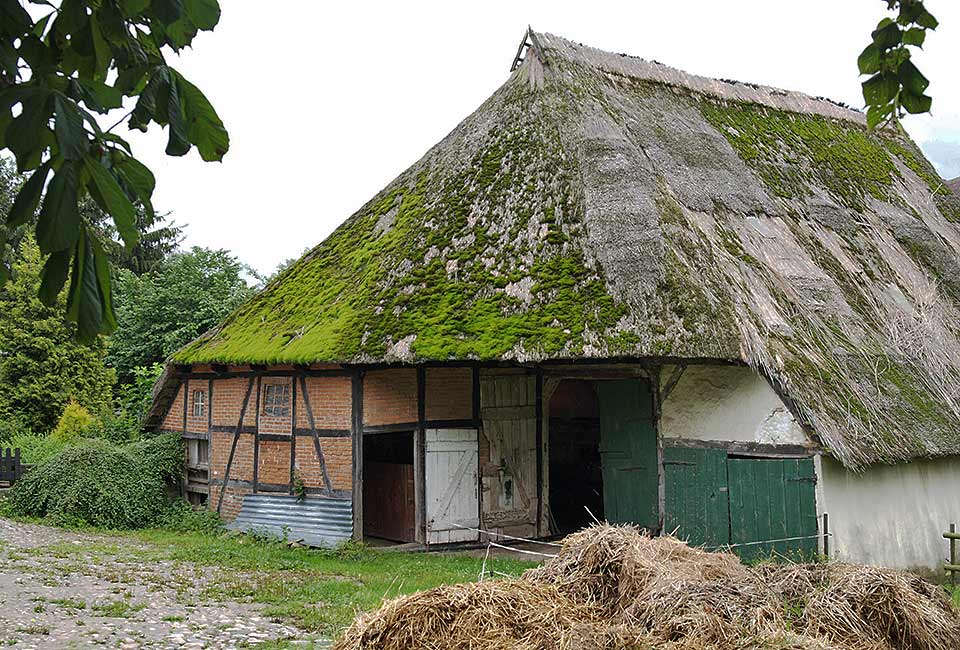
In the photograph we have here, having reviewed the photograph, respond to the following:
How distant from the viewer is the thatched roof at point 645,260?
10.8 m

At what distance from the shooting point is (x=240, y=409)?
14.1m

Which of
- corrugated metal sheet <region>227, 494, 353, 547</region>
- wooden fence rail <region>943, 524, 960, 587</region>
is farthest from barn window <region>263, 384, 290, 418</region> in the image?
wooden fence rail <region>943, 524, 960, 587</region>

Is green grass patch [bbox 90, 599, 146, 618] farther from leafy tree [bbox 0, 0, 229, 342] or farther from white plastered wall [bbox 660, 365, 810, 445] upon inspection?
leafy tree [bbox 0, 0, 229, 342]

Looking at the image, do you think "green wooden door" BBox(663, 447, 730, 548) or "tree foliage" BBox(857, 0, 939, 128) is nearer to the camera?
"tree foliage" BBox(857, 0, 939, 128)

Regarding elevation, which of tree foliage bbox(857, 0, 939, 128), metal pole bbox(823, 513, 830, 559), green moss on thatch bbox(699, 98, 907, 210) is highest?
green moss on thatch bbox(699, 98, 907, 210)

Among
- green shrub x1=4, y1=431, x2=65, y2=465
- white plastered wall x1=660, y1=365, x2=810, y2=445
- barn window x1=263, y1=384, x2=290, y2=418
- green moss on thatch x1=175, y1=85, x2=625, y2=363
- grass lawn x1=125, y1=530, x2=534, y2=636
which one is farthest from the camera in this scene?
green shrub x1=4, y1=431, x2=65, y2=465

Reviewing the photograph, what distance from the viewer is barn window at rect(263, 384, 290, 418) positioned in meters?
13.3

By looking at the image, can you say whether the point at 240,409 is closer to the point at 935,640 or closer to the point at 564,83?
the point at 564,83

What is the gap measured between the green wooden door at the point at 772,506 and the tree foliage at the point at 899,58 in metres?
7.88

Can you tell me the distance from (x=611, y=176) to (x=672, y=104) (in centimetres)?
395

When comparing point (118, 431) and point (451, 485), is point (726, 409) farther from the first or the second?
point (118, 431)

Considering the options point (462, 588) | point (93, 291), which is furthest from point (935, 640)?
point (93, 291)

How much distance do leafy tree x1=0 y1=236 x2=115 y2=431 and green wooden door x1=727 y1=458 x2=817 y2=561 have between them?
17526 mm

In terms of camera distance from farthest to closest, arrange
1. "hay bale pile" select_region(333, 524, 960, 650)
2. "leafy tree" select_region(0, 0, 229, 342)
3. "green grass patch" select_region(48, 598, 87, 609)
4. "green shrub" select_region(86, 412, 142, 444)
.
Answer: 1. "green shrub" select_region(86, 412, 142, 444)
2. "green grass patch" select_region(48, 598, 87, 609)
3. "hay bale pile" select_region(333, 524, 960, 650)
4. "leafy tree" select_region(0, 0, 229, 342)
